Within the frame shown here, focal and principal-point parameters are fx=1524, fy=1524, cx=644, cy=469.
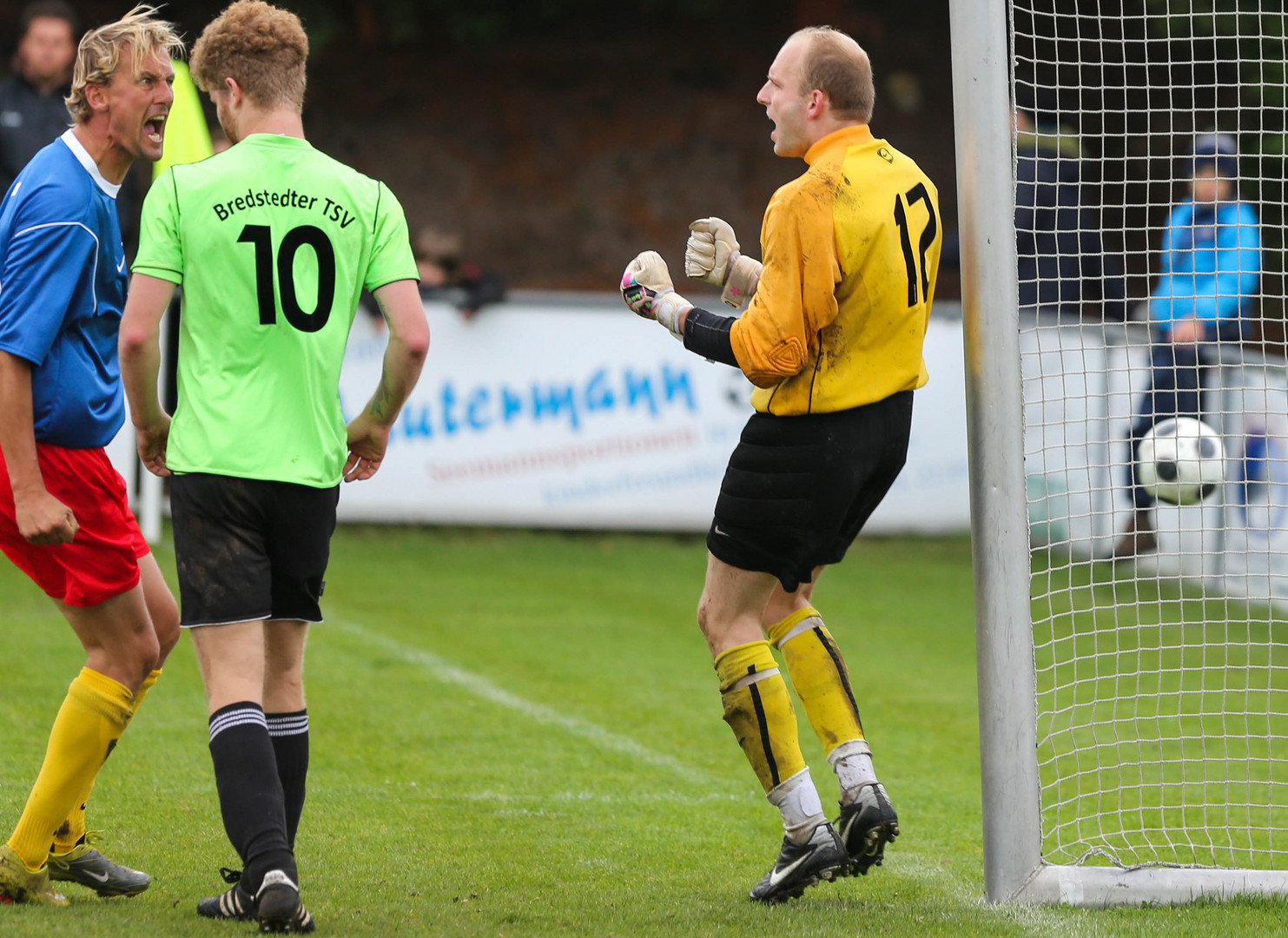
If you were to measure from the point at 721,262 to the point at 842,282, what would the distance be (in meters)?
0.46

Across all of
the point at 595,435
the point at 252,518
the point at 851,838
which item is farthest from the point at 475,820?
the point at 595,435

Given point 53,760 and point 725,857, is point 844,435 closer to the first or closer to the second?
point 725,857

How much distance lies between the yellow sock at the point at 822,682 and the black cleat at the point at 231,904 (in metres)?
1.43

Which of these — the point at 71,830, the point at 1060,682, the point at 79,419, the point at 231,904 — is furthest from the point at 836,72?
the point at 1060,682

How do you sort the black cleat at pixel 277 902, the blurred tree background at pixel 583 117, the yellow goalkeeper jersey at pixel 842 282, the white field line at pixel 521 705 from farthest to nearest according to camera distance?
the blurred tree background at pixel 583 117 → the white field line at pixel 521 705 → the yellow goalkeeper jersey at pixel 842 282 → the black cleat at pixel 277 902

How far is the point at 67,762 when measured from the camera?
3514 mm

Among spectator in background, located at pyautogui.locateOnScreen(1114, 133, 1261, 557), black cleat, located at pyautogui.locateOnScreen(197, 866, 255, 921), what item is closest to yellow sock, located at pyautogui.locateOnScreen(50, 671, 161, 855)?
black cleat, located at pyautogui.locateOnScreen(197, 866, 255, 921)

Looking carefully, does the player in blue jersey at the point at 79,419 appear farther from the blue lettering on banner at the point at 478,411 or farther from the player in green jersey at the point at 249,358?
the blue lettering on banner at the point at 478,411

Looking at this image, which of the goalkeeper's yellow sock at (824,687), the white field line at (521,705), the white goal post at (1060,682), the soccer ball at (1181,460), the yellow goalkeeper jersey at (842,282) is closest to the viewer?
the yellow goalkeeper jersey at (842,282)

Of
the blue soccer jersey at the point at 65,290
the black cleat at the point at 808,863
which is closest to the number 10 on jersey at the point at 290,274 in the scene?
the blue soccer jersey at the point at 65,290

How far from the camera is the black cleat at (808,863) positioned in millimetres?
3609

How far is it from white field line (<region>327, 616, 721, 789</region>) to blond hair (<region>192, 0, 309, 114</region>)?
109 inches

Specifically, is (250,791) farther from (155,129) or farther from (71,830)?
(155,129)

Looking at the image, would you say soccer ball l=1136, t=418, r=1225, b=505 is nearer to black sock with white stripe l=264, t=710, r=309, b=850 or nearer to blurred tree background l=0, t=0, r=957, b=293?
black sock with white stripe l=264, t=710, r=309, b=850
